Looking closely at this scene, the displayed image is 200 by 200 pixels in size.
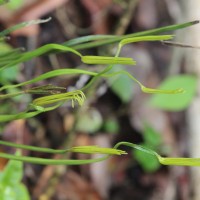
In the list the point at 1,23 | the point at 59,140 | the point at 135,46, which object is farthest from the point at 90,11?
the point at 59,140

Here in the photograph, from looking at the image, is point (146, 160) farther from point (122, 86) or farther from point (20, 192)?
point (20, 192)

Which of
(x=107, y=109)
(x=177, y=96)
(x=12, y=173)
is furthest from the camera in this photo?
(x=107, y=109)

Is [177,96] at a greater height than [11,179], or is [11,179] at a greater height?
[177,96]

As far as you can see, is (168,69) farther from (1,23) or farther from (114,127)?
(1,23)

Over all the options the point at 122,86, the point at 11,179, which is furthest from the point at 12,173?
the point at 122,86

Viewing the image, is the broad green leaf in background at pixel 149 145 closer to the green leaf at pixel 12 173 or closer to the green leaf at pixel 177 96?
the green leaf at pixel 177 96

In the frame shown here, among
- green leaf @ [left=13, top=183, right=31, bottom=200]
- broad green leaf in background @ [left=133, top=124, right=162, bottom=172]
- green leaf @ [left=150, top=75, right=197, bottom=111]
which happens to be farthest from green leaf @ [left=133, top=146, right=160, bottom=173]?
green leaf @ [left=13, top=183, right=31, bottom=200]

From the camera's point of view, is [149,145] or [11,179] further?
[149,145]
